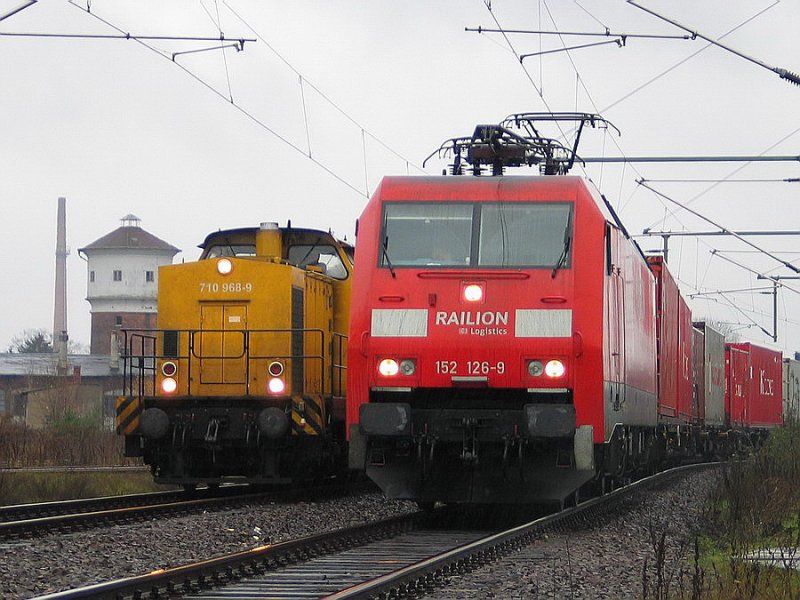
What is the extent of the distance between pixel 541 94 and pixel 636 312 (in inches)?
213

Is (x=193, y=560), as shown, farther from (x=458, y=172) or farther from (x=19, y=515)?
(x=458, y=172)

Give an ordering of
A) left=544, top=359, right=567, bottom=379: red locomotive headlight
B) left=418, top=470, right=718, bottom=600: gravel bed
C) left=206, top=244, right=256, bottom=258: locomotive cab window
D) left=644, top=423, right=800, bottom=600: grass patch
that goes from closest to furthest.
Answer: left=644, top=423, right=800, bottom=600: grass patch, left=418, top=470, right=718, bottom=600: gravel bed, left=544, top=359, right=567, bottom=379: red locomotive headlight, left=206, top=244, right=256, bottom=258: locomotive cab window

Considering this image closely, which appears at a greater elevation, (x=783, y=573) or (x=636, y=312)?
(x=636, y=312)

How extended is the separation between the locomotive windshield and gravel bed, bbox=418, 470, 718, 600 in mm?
2738

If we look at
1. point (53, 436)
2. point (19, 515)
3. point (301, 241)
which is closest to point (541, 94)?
point (301, 241)

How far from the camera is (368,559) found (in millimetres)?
10508

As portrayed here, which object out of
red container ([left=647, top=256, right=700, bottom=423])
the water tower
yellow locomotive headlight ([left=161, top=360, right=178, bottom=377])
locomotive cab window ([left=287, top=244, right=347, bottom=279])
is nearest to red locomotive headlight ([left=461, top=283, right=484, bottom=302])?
yellow locomotive headlight ([left=161, top=360, right=178, bottom=377])

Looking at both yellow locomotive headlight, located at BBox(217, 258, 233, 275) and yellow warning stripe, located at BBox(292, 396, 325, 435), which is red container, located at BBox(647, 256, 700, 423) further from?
yellow locomotive headlight, located at BBox(217, 258, 233, 275)

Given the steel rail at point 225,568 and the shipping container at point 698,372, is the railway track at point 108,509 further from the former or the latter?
the shipping container at point 698,372

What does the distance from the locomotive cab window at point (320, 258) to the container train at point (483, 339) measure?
5.06m

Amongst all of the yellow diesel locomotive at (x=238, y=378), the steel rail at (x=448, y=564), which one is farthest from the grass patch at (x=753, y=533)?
the yellow diesel locomotive at (x=238, y=378)

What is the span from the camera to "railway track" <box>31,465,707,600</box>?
27.7 ft

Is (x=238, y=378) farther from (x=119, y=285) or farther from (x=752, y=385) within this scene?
(x=119, y=285)

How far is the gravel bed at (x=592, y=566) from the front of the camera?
28.6 feet
